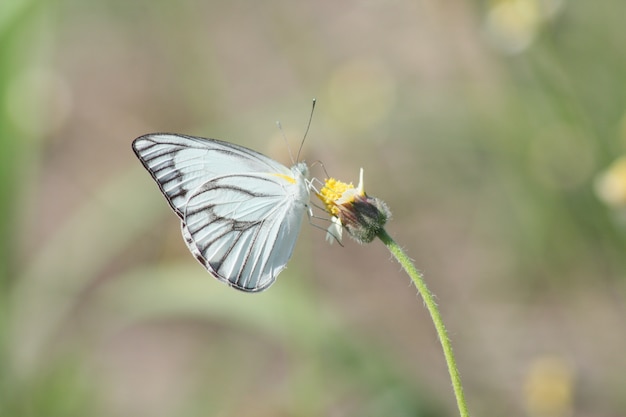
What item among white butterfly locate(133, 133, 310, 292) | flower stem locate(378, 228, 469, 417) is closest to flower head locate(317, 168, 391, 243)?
flower stem locate(378, 228, 469, 417)

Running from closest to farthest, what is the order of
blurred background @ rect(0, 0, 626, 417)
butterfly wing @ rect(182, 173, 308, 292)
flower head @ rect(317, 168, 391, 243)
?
flower head @ rect(317, 168, 391, 243) → butterfly wing @ rect(182, 173, 308, 292) → blurred background @ rect(0, 0, 626, 417)

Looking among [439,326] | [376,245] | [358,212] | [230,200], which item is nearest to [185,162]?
[230,200]

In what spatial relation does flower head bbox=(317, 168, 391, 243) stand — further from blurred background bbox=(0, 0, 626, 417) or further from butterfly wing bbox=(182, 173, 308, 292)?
blurred background bbox=(0, 0, 626, 417)

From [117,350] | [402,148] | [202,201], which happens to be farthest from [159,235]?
[202,201]

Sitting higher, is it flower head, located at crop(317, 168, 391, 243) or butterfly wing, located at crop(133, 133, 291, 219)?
butterfly wing, located at crop(133, 133, 291, 219)

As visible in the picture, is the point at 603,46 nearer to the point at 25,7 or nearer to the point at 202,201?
the point at 202,201

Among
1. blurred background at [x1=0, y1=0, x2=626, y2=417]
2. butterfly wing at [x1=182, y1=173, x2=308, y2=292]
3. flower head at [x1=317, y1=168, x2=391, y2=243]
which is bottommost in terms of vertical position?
flower head at [x1=317, y1=168, x2=391, y2=243]

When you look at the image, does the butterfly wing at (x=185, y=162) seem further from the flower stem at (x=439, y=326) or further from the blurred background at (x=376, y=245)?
the flower stem at (x=439, y=326)
